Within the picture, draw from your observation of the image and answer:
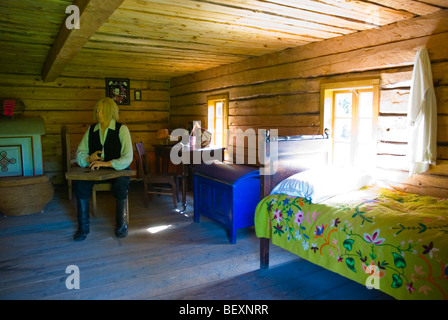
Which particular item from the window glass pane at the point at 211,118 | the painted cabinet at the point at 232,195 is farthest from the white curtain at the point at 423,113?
the window glass pane at the point at 211,118

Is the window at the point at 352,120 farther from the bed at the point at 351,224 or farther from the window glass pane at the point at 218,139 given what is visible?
the window glass pane at the point at 218,139

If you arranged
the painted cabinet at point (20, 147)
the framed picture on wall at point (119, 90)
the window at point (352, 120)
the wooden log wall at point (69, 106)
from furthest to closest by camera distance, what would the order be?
1. the framed picture on wall at point (119, 90)
2. the wooden log wall at point (69, 106)
3. the painted cabinet at point (20, 147)
4. the window at point (352, 120)

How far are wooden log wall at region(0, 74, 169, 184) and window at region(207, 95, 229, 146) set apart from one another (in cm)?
200

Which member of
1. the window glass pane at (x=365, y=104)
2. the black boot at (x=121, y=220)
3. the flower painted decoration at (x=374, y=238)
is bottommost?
the black boot at (x=121, y=220)

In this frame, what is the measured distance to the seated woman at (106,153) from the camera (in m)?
3.96

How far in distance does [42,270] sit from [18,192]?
208 cm

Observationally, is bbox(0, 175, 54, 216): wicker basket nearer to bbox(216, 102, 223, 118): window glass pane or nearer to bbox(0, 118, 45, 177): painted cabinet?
bbox(0, 118, 45, 177): painted cabinet

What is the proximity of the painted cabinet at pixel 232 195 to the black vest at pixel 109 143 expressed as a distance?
3.57 ft

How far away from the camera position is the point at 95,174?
363 cm

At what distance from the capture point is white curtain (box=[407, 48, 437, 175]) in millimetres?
2947

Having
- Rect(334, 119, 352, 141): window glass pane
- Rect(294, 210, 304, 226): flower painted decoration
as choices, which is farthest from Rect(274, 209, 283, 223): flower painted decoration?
Rect(334, 119, 352, 141): window glass pane

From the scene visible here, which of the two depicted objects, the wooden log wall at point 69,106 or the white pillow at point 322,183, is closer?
the white pillow at point 322,183

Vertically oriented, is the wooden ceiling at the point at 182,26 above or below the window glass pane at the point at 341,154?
above

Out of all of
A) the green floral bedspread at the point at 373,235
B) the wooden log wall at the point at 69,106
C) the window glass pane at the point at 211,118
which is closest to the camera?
the green floral bedspread at the point at 373,235
